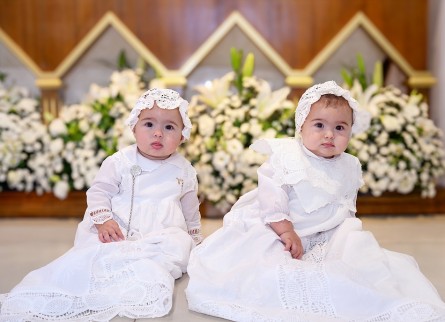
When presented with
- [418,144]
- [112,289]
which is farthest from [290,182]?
[418,144]

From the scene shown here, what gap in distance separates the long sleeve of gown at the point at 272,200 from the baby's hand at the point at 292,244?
0.22ft

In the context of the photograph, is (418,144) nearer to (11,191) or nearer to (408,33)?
(408,33)

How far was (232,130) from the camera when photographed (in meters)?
3.98

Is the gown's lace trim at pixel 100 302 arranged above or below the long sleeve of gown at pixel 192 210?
below

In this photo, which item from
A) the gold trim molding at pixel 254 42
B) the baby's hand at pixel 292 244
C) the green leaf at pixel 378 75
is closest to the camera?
the baby's hand at pixel 292 244

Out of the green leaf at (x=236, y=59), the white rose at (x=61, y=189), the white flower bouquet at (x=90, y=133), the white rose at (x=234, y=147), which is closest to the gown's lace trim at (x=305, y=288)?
the white rose at (x=234, y=147)

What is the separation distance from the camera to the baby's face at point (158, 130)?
2.58 m

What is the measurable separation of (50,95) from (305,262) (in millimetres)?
3176

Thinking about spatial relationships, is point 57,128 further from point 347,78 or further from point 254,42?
point 347,78

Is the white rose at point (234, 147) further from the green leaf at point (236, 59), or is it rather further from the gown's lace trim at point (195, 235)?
the gown's lace trim at point (195, 235)

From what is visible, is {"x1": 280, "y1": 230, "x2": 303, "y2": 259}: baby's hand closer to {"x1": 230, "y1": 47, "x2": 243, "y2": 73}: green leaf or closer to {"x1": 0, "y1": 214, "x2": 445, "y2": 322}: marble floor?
{"x1": 0, "y1": 214, "x2": 445, "y2": 322}: marble floor

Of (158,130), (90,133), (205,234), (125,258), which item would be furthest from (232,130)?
(125,258)

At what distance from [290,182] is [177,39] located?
2574mm

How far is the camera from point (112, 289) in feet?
6.93
